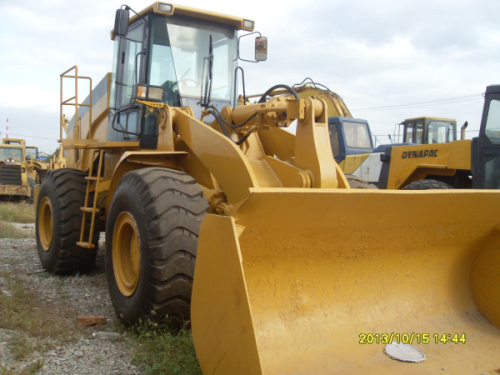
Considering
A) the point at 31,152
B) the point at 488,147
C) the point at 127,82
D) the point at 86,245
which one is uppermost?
the point at 127,82

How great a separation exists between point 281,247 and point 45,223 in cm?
456

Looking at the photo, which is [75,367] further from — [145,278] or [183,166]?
[183,166]

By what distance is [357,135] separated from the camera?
1288 cm

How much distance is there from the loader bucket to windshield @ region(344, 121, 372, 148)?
9.19m

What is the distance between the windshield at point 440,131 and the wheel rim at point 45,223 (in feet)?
42.7

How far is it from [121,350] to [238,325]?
1439 mm

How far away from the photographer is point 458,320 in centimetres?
348

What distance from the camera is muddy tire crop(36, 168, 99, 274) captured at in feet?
18.5

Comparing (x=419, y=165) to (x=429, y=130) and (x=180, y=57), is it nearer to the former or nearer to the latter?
(x=180, y=57)

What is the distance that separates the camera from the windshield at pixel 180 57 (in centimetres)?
488

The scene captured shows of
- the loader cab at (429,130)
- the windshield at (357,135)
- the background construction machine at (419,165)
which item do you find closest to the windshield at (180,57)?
the background construction machine at (419,165)

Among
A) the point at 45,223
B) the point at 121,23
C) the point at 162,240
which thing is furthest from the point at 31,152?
the point at 162,240

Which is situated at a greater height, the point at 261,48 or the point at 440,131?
the point at 440,131
